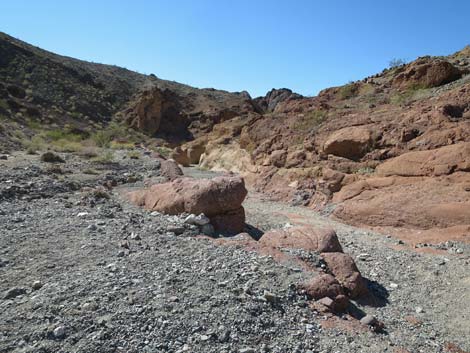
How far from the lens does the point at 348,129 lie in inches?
509

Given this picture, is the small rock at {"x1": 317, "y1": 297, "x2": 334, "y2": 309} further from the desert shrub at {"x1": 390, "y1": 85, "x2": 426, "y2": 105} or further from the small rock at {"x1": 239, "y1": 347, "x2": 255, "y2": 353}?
the desert shrub at {"x1": 390, "y1": 85, "x2": 426, "y2": 105}

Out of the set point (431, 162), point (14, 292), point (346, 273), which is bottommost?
point (14, 292)

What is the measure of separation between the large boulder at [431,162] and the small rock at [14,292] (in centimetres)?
901

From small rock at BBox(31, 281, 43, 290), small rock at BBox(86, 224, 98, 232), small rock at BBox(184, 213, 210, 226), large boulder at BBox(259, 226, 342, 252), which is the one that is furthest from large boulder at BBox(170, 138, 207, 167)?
small rock at BBox(31, 281, 43, 290)

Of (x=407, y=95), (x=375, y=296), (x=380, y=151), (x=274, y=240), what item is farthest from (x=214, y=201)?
(x=407, y=95)

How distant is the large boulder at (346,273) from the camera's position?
201 inches

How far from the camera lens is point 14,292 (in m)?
3.91

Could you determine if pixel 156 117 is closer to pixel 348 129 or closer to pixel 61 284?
pixel 348 129

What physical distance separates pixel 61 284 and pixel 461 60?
59.1 ft

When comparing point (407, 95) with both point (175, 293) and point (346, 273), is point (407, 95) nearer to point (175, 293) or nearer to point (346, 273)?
point (346, 273)

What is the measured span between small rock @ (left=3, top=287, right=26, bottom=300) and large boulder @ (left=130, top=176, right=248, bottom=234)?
3.32 m

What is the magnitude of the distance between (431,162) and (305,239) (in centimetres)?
545

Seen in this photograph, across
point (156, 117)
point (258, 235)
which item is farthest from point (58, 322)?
point (156, 117)

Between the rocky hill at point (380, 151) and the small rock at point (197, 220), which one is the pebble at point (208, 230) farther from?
the rocky hill at point (380, 151)
